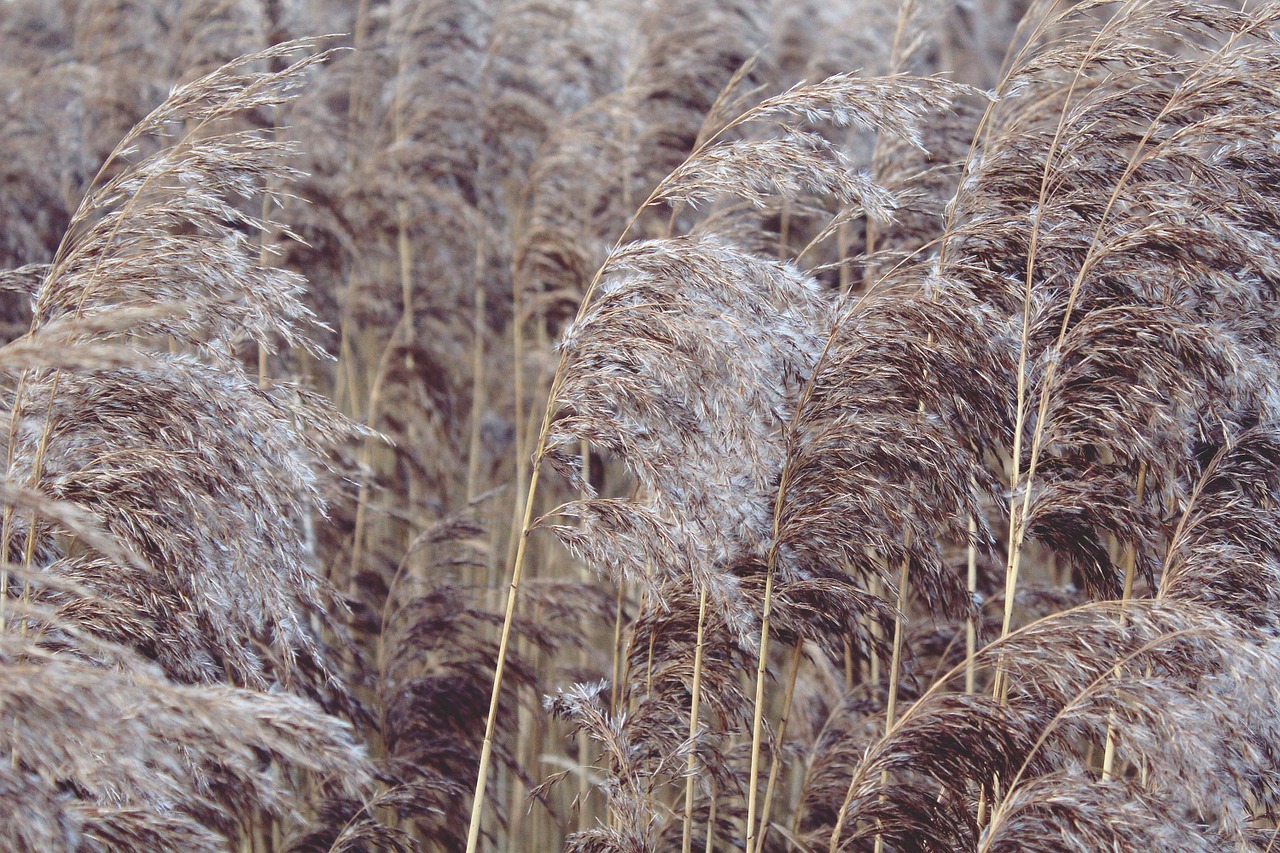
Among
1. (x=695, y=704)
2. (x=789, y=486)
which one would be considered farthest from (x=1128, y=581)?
(x=695, y=704)

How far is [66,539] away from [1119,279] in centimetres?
273

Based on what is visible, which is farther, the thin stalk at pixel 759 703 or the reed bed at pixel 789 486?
the thin stalk at pixel 759 703

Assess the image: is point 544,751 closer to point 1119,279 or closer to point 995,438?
point 995,438

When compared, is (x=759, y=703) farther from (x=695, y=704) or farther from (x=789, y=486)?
(x=789, y=486)

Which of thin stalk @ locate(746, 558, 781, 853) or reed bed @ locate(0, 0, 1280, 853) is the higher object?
reed bed @ locate(0, 0, 1280, 853)

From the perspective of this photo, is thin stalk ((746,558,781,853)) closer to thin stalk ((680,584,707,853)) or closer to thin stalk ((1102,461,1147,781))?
thin stalk ((680,584,707,853))

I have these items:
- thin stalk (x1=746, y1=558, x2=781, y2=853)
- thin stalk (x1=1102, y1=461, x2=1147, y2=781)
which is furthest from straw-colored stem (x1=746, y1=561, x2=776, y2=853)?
thin stalk (x1=1102, y1=461, x2=1147, y2=781)

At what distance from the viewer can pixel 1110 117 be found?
2.79m

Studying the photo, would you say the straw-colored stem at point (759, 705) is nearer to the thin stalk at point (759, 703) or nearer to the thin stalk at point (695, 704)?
the thin stalk at point (759, 703)

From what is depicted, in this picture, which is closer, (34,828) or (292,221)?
(34,828)

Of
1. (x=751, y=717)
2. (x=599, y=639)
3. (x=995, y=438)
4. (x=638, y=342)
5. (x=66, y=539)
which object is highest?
(x=638, y=342)

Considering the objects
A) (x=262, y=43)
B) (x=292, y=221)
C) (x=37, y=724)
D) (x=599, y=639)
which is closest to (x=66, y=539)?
(x=37, y=724)

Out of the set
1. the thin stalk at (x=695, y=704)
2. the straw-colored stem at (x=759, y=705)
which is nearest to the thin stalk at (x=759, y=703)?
the straw-colored stem at (x=759, y=705)

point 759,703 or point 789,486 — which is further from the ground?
point 789,486
